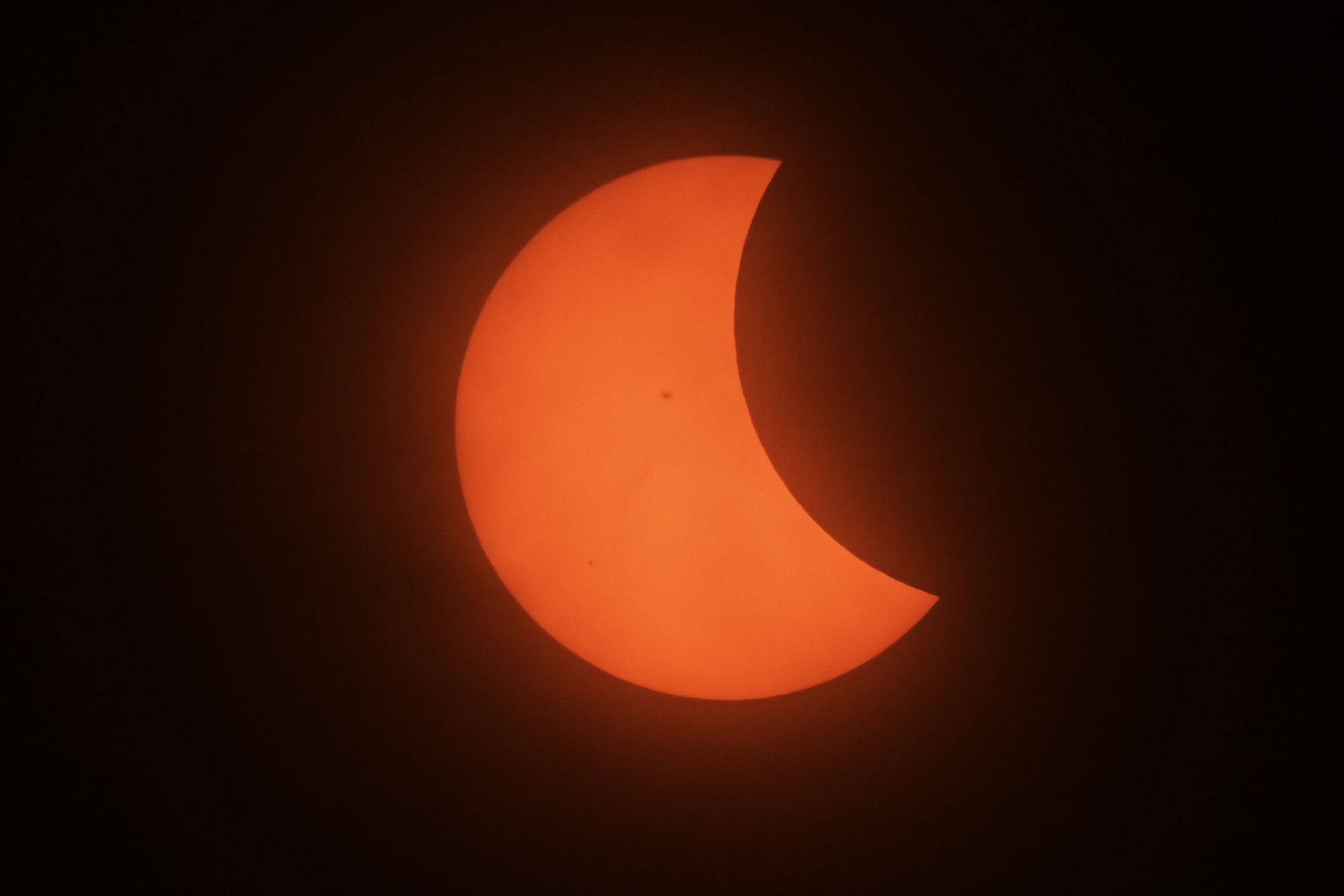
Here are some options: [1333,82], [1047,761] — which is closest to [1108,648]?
[1047,761]

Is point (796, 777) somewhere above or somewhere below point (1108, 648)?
below

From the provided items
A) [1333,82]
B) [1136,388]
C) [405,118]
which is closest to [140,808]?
[405,118]

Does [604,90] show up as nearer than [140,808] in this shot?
Yes

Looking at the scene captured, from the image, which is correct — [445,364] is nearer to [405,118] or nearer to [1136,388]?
[405,118]

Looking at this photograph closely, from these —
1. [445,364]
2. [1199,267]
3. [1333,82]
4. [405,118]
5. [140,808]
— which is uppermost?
[1333,82]

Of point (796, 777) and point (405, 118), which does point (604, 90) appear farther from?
point (796, 777)

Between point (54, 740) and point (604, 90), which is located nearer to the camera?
point (604, 90)
